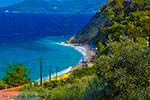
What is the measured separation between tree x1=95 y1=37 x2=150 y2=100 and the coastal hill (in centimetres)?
5643

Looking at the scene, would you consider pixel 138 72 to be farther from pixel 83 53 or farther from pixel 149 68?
pixel 83 53

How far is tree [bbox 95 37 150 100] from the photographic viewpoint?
16.9 m

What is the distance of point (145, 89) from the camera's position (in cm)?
1688

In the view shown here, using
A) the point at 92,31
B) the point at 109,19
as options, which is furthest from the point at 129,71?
the point at 92,31

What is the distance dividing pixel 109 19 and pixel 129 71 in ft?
296

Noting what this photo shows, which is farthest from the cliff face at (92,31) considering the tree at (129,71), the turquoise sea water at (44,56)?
the tree at (129,71)

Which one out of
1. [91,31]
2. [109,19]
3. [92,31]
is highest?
[91,31]

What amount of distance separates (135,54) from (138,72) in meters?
0.68

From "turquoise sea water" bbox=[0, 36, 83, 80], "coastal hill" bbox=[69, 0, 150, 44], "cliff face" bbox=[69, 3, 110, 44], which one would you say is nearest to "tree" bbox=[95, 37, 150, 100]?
"coastal hill" bbox=[69, 0, 150, 44]

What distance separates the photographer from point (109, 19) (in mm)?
106875

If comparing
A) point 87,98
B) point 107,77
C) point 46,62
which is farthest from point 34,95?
point 46,62

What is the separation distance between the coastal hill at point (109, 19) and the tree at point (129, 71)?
185 feet

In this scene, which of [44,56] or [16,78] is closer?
[16,78]

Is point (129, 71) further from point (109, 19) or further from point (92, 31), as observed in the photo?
point (92, 31)
